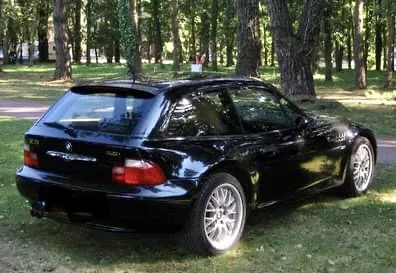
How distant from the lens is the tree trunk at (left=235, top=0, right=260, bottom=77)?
17.8 metres

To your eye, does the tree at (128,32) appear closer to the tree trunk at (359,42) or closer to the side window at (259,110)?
the tree trunk at (359,42)

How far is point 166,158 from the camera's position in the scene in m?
5.06

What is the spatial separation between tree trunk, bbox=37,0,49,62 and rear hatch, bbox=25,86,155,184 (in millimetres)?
47517

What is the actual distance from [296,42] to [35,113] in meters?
6.71

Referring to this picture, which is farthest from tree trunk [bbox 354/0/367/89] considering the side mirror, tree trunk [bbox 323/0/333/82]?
the side mirror

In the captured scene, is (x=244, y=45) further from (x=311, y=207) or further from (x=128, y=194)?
(x=128, y=194)

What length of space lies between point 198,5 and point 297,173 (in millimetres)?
41020

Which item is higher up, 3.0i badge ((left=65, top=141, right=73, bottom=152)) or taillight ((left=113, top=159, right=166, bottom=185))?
3.0i badge ((left=65, top=141, right=73, bottom=152))

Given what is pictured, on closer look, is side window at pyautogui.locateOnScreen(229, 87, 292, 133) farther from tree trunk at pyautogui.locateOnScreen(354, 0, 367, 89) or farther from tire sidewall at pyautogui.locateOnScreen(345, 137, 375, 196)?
tree trunk at pyautogui.locateOnScreen(354, 0, 367, 89)

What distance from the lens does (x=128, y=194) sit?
16.3 feet

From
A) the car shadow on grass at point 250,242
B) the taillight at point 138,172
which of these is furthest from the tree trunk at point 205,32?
the taillight at point 138,172

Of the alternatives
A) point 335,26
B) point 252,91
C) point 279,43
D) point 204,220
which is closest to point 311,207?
point 252,91

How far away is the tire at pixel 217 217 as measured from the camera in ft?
16.9

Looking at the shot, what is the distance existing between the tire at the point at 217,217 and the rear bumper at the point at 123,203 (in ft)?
0.38
